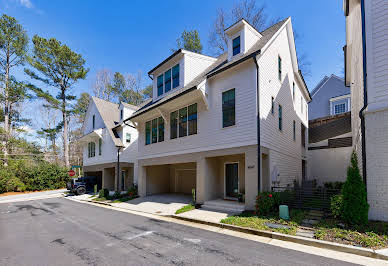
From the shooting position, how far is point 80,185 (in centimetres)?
2194

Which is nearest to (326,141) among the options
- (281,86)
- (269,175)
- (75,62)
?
(281,86)

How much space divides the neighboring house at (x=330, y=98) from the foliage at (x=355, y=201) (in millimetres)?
18138

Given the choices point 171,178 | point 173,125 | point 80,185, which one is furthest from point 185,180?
point 80,185

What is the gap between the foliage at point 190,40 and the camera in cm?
2534

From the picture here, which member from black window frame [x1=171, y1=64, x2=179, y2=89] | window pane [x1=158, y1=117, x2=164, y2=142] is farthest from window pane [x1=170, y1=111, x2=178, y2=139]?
black window frame [x1=171, y1=64, x2=179, y2=89]

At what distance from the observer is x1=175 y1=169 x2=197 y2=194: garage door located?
16.3 metres

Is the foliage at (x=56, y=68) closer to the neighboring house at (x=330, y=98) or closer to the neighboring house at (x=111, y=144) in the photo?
the neighboring house at (x=111, y=144)

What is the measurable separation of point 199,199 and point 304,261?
7.06m

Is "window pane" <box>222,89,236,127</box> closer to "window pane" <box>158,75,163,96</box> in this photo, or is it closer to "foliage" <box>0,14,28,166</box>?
"window pane" <box>158,75,163,96</box>

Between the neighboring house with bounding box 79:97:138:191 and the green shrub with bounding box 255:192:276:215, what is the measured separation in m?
13.9

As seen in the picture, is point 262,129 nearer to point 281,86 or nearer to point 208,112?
point 208,112

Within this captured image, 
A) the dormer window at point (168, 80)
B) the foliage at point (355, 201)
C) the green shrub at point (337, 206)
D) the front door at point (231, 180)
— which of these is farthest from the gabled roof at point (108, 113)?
the foliage at point (355, 201)

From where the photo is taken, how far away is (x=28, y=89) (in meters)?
28.4

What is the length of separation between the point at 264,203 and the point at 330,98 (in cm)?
1968
